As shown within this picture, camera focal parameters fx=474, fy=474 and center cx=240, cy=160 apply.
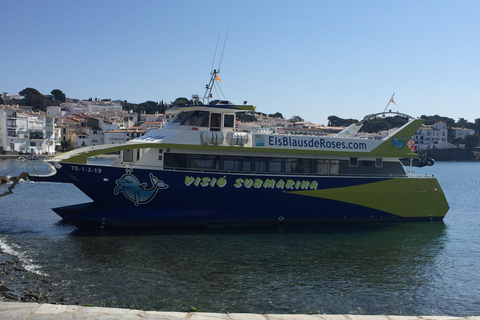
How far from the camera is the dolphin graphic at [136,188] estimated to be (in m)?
16.0

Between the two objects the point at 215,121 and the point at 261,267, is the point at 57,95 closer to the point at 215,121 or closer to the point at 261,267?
the point at 215,121

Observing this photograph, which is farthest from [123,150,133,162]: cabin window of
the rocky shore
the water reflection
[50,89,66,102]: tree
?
[50,89,66,102]: tree

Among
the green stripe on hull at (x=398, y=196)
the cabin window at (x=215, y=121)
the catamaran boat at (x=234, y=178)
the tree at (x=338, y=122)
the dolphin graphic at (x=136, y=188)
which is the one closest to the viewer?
the dolphin graphic at (x=136, y=188)

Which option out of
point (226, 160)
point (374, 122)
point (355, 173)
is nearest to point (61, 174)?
point (226, 160)

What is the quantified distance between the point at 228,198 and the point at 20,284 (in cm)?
805

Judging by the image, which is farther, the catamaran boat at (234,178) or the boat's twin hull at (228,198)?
the catamaran boat at (234,178)

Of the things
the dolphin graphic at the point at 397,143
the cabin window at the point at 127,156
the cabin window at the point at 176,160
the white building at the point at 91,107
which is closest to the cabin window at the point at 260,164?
the cabin window at the point at 176,160

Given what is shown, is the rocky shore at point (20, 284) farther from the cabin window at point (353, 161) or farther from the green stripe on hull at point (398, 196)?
the cabin window at point (353, 161)

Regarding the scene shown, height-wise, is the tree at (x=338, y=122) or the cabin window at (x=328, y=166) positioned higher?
the tree at (x=338, y=122)

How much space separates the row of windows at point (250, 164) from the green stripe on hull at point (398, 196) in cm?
98

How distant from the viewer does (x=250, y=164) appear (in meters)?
17.8

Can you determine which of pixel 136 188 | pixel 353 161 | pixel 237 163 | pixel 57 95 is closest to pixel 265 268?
pixel 237 163

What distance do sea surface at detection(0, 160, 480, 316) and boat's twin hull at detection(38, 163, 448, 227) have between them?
1.93 ft

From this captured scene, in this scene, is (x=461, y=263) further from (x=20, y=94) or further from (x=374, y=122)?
(x=20, y=94)
